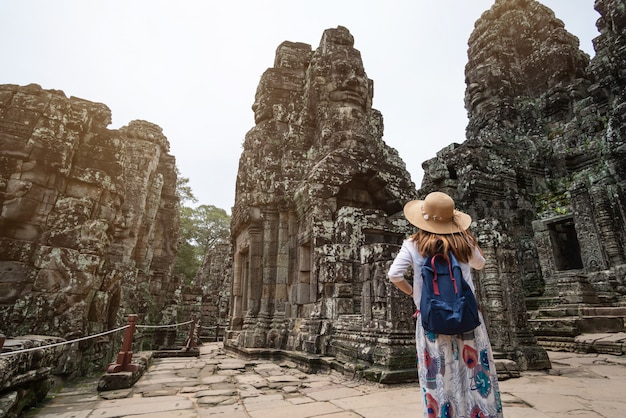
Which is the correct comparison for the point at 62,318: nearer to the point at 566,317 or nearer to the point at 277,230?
the point at 277,230

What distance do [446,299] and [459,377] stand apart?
52cm

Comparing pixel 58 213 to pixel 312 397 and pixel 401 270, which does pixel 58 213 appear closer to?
pixel 312 397

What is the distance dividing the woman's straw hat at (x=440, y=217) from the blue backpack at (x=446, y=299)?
231 mm

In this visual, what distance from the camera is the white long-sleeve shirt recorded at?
240 cm

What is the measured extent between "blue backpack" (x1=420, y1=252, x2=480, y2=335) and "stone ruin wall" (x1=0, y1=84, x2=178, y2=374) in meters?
5.38

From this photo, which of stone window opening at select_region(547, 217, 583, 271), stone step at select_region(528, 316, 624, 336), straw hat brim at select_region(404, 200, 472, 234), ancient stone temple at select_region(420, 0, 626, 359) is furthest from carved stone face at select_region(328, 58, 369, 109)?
stone window opening at select_region(547, 217, 583, 271)

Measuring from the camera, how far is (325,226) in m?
8.04

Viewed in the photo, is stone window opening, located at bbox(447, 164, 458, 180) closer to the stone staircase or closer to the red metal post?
the stone staircase

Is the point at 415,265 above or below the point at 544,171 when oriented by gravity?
below

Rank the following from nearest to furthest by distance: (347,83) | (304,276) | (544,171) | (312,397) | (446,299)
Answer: (446,299), (312,397), (304,276), (347,83), (544,171)

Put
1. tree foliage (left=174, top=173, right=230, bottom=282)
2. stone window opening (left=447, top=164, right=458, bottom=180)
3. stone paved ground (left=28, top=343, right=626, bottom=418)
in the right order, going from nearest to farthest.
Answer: stone paved ground (left=28, top=343, right=626, bottom=418) → stone window opening (left=447, top=164, right=458, bottom=180) → tree foliage (left=174, top=173, right=230, bottom=282)

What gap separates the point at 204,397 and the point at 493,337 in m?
4.30

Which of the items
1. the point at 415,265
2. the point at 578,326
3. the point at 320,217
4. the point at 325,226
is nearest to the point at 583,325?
the point at 578,326

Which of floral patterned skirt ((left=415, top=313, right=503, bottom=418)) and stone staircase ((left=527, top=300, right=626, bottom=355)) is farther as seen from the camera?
stone staircase ((left=527, top=300, right=626, bottom=355))
